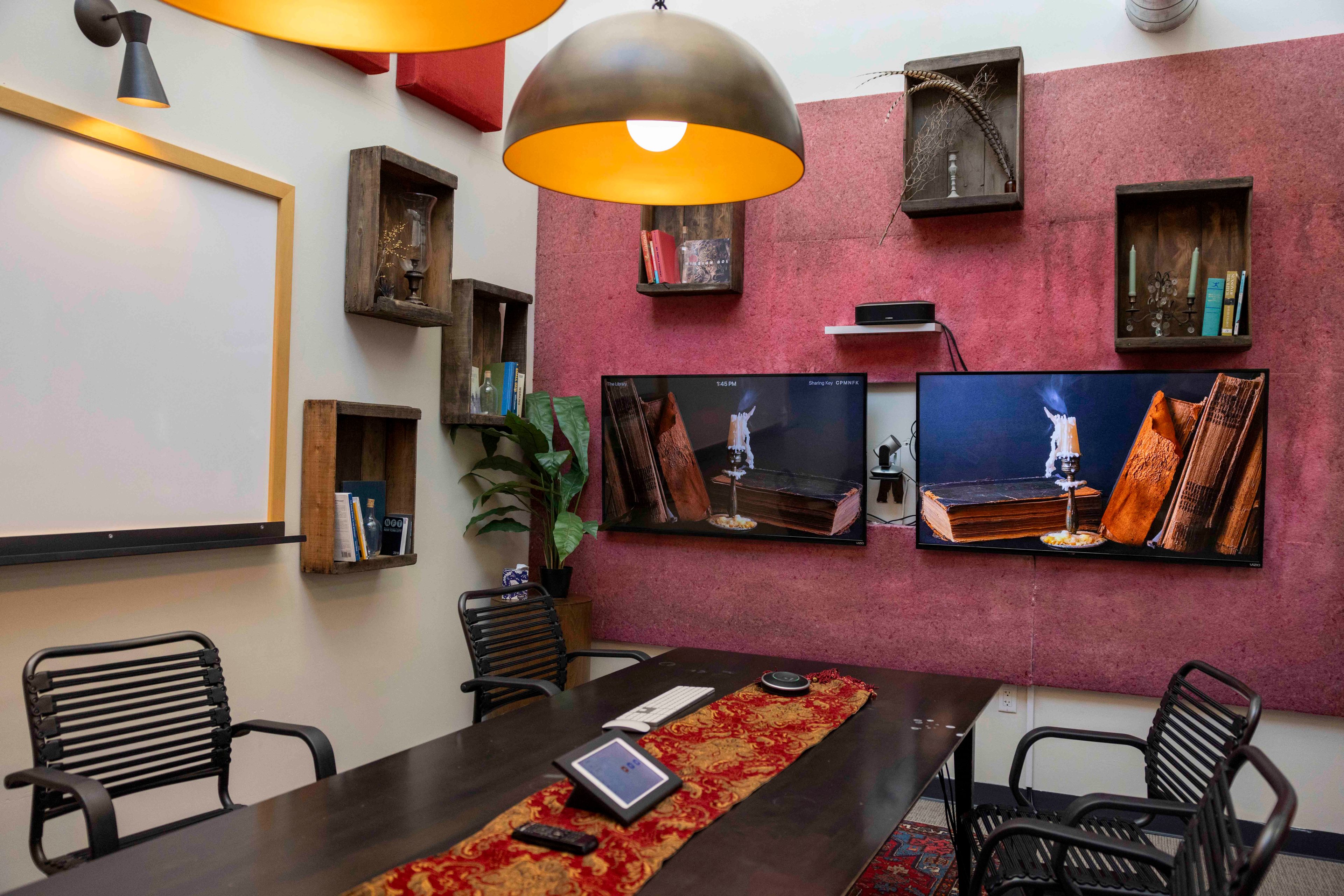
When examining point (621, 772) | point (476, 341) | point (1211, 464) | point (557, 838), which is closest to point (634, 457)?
point (476, 341)

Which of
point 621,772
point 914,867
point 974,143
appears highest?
point 974,143

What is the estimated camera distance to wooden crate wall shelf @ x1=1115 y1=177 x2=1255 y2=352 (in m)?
3.55

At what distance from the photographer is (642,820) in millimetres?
1762

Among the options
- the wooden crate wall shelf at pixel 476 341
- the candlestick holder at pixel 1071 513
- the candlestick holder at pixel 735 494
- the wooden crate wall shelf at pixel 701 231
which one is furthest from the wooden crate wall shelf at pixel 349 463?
the candlestick holder at pixel 1071 513

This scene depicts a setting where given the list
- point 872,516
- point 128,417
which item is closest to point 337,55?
point 128,417

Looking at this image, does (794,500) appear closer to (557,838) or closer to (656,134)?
(656,134)

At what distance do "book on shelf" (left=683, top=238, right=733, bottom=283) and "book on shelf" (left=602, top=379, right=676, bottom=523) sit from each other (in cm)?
63

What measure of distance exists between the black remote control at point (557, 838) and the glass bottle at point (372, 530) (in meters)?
2.20

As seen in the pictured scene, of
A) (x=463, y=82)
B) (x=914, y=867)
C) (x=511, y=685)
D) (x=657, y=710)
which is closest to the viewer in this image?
(x=657, y=710)

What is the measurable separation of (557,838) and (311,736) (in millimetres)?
1100

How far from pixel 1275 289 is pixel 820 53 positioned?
2.24 metres

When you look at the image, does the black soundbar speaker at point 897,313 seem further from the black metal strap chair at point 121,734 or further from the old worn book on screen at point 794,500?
the black metal strap chair at point 121,734

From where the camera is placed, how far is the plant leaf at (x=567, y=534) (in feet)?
13.9

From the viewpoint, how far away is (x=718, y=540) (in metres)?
4.51
